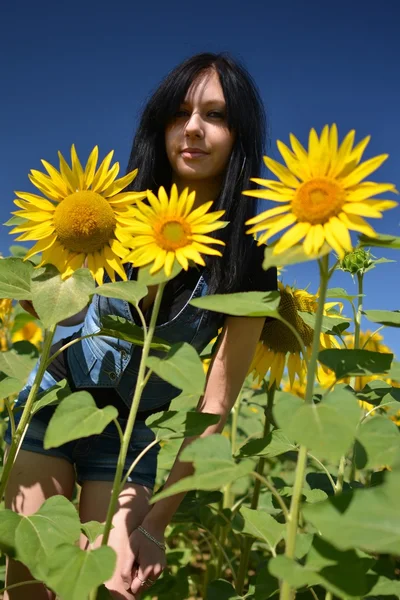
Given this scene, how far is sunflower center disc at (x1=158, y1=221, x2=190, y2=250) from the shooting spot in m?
1.14

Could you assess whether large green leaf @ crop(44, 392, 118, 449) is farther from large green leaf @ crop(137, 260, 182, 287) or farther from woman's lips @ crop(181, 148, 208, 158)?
woman's lips @ crop(181, 148, 208, 158)

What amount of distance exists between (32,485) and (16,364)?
64 centimetres

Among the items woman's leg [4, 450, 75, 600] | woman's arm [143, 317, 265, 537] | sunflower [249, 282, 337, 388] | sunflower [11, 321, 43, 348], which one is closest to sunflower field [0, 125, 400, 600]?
woman's arm [143, 317, 265, 537]

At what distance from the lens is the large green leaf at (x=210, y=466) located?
0.86 m

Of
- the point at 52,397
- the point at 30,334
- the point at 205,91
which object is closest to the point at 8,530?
the point at 52,397

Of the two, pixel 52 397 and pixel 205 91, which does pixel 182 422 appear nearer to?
pixel 52 397

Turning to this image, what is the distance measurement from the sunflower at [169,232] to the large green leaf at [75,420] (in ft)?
0.89

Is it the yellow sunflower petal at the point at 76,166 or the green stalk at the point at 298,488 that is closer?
the green stalk at the point at 298,488

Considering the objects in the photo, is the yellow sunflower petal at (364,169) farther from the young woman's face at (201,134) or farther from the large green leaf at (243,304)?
the young woman's face at (201,134)

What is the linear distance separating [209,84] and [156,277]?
981mm

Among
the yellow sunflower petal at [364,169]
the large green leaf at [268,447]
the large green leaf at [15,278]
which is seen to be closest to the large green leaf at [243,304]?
the yellow sunflower petal at [364,169]

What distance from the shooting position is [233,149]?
1859 mm

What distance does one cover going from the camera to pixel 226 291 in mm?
1724

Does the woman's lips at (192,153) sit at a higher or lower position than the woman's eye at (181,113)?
lower
